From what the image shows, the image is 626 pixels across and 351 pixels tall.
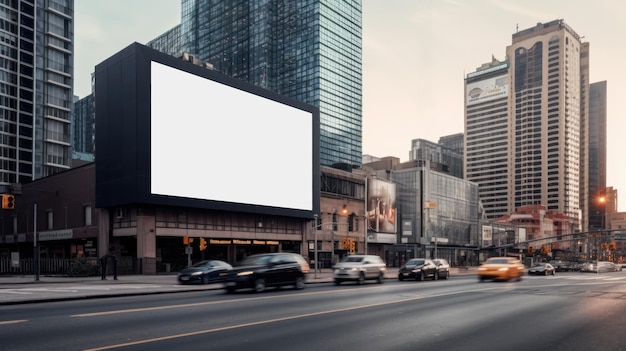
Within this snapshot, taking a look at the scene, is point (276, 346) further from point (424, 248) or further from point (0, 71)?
point (0, 71)

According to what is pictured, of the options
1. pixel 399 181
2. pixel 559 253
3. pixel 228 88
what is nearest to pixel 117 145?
pixel 228 88

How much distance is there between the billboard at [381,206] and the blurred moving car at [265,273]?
57.1 metres

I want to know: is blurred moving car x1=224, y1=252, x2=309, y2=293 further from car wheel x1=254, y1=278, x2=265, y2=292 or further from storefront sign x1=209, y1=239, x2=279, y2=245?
storefront sign x1=209, y1=239, x2=279, y2=245

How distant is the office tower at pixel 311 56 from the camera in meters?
176

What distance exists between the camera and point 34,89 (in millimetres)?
108312

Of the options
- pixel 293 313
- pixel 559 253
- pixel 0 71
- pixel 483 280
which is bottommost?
pixel 559 253

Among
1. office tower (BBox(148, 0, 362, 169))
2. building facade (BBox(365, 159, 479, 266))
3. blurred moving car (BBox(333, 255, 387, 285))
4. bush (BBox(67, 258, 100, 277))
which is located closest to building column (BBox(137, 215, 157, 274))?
bush (BBox(67, 258, 100, 277))

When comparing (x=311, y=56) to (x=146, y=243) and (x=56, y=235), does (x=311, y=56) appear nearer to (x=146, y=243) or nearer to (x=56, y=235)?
(x=56, y=235)

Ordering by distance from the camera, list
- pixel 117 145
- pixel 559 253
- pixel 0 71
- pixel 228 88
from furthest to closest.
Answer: pixel 559 253 → pixel 0 71 → pixel 228 88 → pixel 117 145

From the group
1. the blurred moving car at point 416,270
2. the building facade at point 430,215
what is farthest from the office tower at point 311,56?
the blurred moving car at point 416,270

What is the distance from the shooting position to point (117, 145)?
5328cm

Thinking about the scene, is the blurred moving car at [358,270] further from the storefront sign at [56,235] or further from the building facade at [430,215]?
the building facade at [430,215]

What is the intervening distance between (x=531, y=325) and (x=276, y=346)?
690 cm

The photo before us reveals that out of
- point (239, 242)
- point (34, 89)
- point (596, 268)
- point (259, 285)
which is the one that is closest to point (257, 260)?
point (259, 285)
